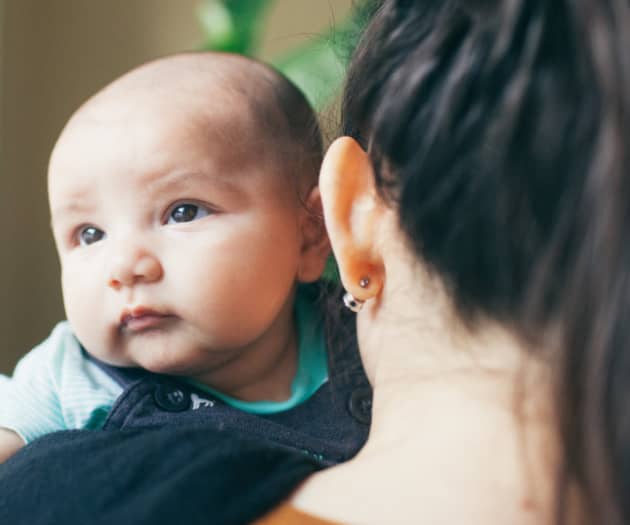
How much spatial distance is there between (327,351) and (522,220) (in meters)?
0.56

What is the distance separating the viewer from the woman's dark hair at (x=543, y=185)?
441 millimetres

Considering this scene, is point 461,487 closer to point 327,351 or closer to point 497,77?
point 497,77

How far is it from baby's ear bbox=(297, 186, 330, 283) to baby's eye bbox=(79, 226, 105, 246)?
0.70ft

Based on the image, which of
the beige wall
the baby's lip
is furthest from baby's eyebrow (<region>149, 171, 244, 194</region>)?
the beige wall

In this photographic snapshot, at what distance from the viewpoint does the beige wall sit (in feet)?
5.02

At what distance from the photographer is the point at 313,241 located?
967 millimetres

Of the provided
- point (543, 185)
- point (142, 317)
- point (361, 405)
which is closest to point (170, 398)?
point (142, 317)

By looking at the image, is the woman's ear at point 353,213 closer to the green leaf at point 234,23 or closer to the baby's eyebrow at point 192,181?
the baby's eyebrow at point 192,181

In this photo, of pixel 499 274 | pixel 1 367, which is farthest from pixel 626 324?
pixel 1 367

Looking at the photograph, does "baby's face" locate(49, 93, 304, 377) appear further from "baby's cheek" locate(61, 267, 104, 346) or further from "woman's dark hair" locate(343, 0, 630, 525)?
"woman's dark hair" locate(343, 0, 630, 525)

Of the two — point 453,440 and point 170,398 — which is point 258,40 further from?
point 453,440

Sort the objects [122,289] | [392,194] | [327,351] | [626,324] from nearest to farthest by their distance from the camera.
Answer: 1. [626,324]
2. [392,194]
3. [122,289]
4. [327,351]

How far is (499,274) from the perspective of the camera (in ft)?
1.58

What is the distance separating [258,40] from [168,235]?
2.90ft
